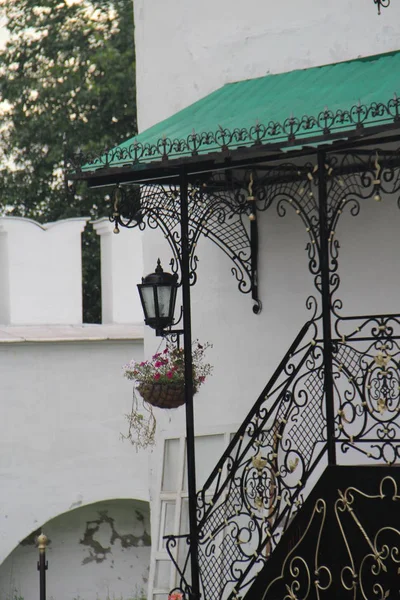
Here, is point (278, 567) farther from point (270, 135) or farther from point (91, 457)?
point (91, 457)

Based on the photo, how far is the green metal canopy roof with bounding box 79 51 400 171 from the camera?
323 inches

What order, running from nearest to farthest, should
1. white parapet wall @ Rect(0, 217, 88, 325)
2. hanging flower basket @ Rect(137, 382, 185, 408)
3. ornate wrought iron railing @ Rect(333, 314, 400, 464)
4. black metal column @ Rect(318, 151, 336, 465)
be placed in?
1. ornate wrought iron railing @ Rect(333, 314, 400, 464)
2. black metal column @ Rect(318, 151, 336, 465)
3. hanging flower basket @ Rect(137, 382, 185, 408)
4. white parapet wall @ Rect(0, 217, 88, 325)

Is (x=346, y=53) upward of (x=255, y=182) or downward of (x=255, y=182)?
upward

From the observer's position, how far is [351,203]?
972 centimetres

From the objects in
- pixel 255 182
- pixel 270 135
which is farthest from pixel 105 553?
pixel 270 135

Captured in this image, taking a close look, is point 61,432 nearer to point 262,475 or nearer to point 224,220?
point 224,220

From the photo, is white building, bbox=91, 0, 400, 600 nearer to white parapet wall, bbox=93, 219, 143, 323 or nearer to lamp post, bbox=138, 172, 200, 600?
lamp post, bbox=138, 172, 200, 600

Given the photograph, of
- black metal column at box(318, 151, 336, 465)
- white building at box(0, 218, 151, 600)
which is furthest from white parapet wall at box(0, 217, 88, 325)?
black metal column at box(318, 151, 336, 465)

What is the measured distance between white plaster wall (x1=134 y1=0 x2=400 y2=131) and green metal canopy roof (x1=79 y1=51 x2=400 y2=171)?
180 mm

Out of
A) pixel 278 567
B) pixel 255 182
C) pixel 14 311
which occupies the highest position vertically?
pixel 255 182

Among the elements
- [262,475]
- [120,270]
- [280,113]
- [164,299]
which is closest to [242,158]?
[280,113]

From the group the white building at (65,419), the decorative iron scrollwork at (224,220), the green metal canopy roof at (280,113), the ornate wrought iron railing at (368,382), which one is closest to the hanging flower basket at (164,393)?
the decorative iron scrollwork at (224,220)

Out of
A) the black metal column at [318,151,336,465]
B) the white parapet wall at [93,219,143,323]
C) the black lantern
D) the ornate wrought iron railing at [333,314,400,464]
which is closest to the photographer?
the ornate wrought iron railing at [333,314,400,464]

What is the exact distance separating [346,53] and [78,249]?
4854 millimetres
